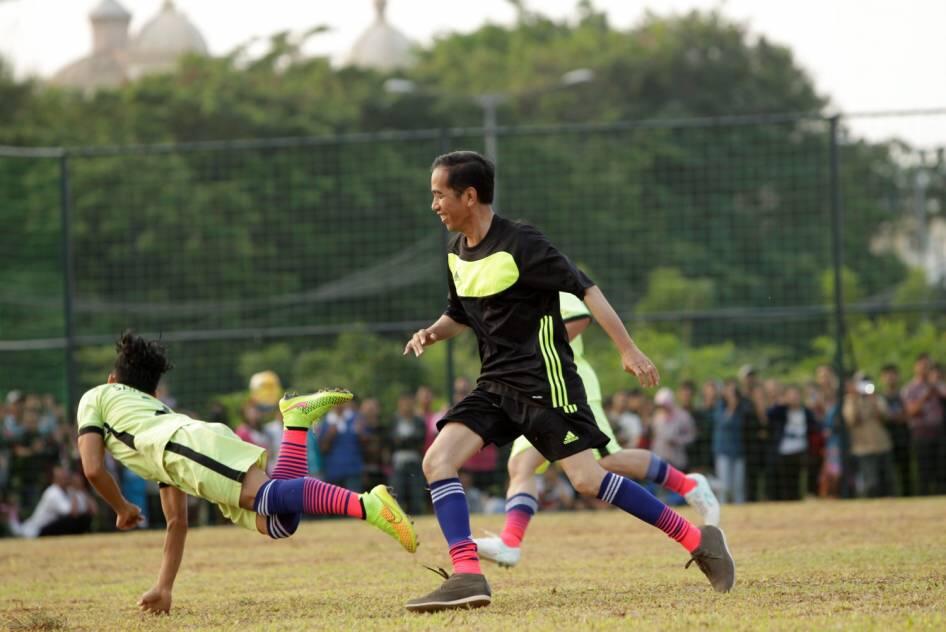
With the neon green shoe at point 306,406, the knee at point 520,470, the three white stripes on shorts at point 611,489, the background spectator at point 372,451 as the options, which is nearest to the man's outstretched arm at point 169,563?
the neon green shoe at point 306,406

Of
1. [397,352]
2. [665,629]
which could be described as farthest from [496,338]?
[397,352]

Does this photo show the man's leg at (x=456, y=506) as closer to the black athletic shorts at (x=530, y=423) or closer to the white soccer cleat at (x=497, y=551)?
the black athletic shorts at (x=530, y=423)

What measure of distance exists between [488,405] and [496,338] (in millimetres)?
309

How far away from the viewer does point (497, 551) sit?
9.51m

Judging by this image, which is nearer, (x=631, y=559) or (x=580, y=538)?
(x=631, y=559)

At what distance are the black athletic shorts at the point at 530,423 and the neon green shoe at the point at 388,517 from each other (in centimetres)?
42

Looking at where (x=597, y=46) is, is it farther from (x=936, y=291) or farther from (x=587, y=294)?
(x=587, y=294)

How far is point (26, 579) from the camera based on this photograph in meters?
10.8

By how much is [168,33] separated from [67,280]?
234ft

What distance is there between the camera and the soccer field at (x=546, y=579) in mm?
6816

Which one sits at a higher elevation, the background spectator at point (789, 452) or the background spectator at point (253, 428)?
the background spectator at point (253, 428)

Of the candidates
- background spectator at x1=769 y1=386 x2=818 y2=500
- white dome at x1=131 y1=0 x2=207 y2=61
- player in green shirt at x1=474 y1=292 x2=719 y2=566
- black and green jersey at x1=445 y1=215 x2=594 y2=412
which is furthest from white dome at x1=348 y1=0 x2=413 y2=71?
black and green jersey at x1=445 y1=215 x2=594 y2=412

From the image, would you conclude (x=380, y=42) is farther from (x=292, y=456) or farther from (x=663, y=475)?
(x=292, y=456)

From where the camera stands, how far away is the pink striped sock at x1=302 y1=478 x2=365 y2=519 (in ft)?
24.3
